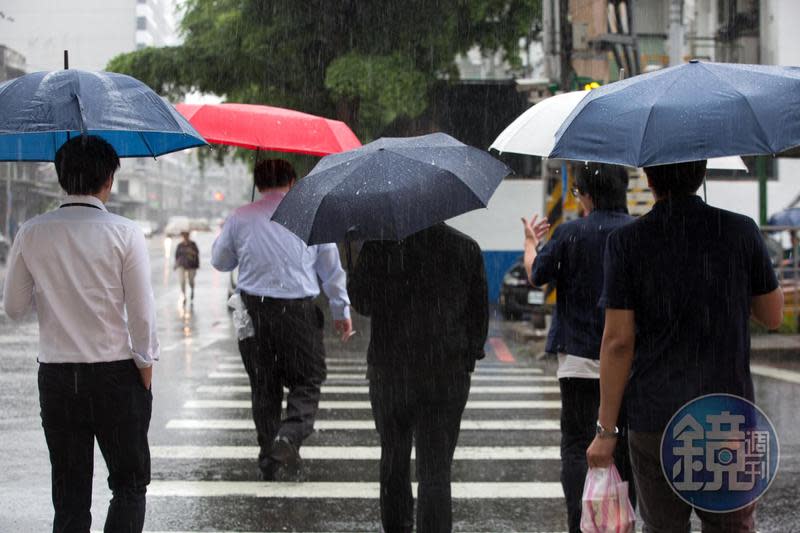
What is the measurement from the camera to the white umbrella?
459 cm

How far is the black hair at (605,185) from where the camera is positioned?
461cm

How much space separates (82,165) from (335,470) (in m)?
3.58

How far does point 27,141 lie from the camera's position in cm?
492

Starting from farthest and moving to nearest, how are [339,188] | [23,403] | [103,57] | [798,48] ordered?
[103,57]
[798,48]
[23,403]
[339,188]

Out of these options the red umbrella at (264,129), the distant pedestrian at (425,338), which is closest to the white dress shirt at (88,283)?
the distant pedestrian at (425,338)

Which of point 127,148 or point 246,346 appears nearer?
point 127,148

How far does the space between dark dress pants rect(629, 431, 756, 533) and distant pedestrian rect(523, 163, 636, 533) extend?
133 centimetres

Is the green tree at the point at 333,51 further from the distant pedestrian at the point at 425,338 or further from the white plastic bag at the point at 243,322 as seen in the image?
the distant pedestrian at the point at 425,338

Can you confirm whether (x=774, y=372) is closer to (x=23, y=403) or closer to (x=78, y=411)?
(x=23, y=403)

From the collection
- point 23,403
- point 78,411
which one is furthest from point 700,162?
point 23,403

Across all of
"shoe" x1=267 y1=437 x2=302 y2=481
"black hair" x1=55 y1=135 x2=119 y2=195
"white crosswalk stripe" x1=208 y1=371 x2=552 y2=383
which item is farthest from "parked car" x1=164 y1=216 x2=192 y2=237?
"black hair" x1=55 y1=135 x2=119 y2=195

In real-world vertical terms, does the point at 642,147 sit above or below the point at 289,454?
above

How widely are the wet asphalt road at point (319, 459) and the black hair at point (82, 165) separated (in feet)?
7.71

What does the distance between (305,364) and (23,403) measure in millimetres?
4323
